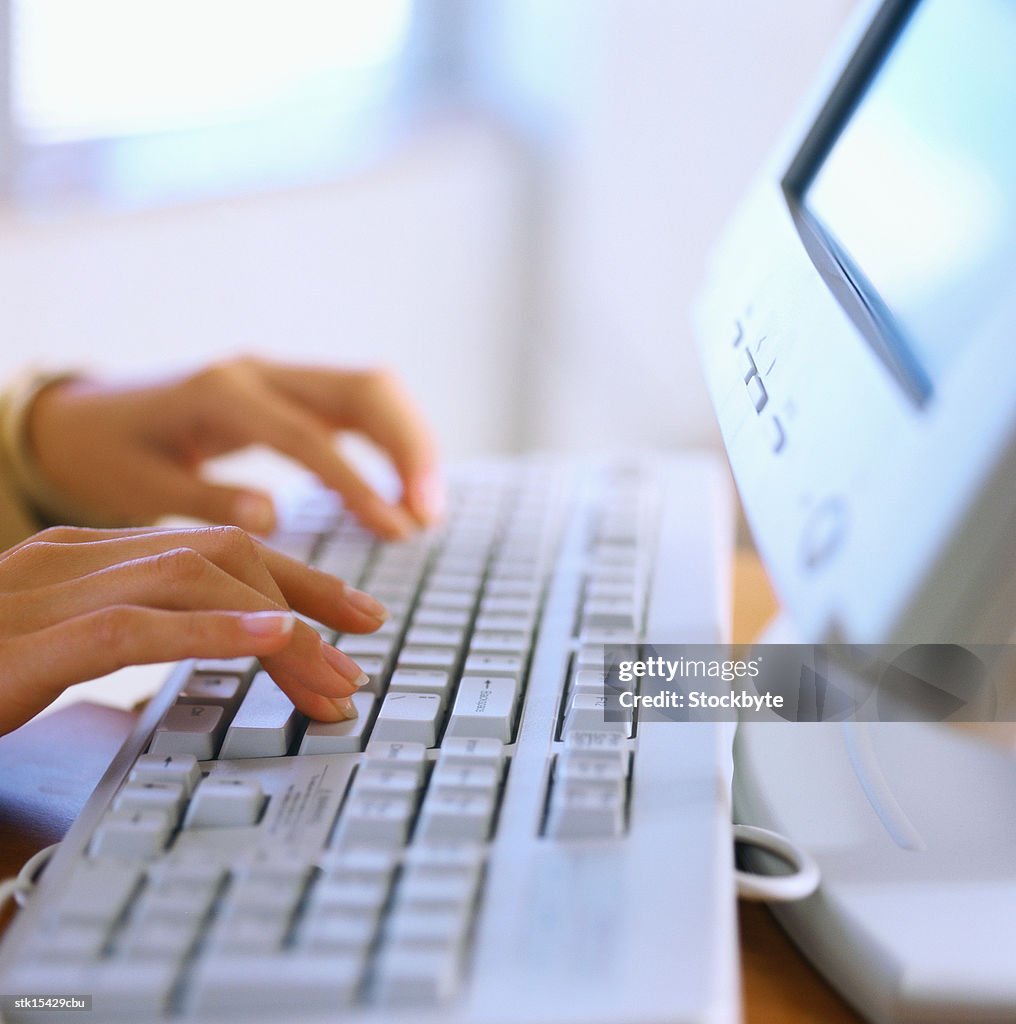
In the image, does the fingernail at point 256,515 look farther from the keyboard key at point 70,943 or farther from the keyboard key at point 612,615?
the keyboard key at point 70,943

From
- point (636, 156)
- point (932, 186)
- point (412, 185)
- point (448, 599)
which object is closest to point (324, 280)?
point (412, 185)

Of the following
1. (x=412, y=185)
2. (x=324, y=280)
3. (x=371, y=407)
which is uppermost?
(x=412, y=185)

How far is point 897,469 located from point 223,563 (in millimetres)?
251

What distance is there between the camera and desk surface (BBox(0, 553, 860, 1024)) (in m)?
0.36

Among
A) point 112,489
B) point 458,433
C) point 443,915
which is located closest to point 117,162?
point 458,433

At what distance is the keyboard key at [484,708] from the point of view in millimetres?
410

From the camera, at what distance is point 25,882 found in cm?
37

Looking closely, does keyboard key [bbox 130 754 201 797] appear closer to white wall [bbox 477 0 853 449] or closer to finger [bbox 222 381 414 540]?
finger [bbox 222 381 414 540]

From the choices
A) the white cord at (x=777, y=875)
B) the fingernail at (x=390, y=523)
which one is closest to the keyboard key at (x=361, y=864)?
the white cord at (x=777, y=875)

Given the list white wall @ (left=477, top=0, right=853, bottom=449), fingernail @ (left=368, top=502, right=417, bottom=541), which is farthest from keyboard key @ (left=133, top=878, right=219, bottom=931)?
white wall @ (left=477, top=0, right=853, bottom=449)

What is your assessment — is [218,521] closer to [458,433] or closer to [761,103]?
[458,433]

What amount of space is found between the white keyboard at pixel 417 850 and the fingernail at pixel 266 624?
3 cm

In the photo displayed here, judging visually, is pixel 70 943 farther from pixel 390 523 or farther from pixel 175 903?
pixel 390 523

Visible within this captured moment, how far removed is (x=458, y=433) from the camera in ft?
6.33
